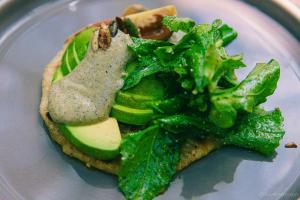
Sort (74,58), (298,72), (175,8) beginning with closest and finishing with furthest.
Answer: (74,58)
(298,72)
(175,8)

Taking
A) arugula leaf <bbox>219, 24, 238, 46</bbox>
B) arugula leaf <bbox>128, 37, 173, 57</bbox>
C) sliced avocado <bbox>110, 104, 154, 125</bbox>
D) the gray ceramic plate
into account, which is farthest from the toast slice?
arugula leaf <bbox>219, 24, 238, 46</bbox>

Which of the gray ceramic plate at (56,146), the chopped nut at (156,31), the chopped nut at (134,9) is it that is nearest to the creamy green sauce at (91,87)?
the gray ceramic plate at (56,146)

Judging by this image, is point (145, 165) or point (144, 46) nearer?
point (145, 165)

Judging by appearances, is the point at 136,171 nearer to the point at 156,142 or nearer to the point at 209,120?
the point at 156,142

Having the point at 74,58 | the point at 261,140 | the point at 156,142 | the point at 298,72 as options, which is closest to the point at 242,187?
the point at 261,140

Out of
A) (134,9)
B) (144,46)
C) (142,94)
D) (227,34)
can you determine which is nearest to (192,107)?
(142,94)

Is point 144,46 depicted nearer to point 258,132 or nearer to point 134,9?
point 134,9

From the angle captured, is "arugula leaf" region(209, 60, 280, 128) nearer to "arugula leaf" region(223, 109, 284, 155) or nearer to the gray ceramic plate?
"arugula leaf" region(223, 109, 284, 155)
